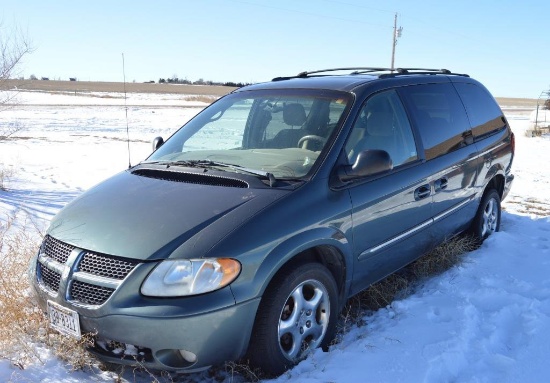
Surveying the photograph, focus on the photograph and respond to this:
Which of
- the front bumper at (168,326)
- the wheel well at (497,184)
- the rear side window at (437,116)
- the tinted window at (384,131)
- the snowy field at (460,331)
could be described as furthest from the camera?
the wheel well at (497,184)

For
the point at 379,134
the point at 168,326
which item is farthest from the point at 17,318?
the point at 379,134

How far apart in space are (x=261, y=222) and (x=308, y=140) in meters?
1.02

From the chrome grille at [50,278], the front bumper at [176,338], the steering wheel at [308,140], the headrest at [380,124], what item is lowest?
the front bumper at [176,338]

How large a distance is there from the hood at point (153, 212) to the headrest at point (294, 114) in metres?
0.85

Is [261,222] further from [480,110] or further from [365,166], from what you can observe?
[480,110]

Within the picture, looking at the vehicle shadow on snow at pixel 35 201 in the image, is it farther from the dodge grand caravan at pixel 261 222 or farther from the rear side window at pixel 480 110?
the rear side window at pixel 480 110

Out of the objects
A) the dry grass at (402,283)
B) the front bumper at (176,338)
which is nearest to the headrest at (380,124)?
the dry grass at (402,283)

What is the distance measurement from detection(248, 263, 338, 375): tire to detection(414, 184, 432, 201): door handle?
4.03 ft

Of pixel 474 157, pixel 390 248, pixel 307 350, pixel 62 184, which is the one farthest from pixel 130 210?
pixel 62 184

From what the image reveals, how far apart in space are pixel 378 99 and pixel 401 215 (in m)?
0.93

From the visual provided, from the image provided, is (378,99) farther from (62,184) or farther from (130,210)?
(62,184)

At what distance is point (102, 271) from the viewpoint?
2.67m

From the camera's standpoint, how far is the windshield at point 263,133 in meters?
3.52

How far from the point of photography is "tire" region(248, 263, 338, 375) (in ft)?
9.14
